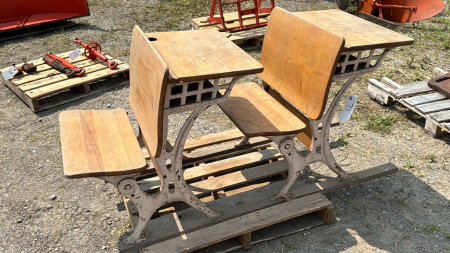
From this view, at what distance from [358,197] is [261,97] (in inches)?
46.5

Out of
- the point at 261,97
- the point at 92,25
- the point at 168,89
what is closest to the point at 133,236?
the point at 168,89

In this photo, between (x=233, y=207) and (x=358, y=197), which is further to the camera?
(x=358, y=197)

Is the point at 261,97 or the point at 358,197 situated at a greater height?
the point at 261,97

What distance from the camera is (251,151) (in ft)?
13.5

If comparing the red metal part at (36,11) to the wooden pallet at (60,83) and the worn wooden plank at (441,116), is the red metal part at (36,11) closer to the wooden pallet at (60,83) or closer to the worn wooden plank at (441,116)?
the wooden pallet at (60,83)

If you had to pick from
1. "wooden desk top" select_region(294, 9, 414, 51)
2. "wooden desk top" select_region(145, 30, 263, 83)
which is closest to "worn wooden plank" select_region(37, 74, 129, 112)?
"wooden desk top" select_region(145, 30, 263, 83)

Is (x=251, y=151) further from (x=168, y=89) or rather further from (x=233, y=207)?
(x=168, y=89)

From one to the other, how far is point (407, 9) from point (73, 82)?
5598mm

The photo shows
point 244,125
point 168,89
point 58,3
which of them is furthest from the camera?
point 58,3

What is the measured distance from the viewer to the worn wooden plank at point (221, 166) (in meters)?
3.55

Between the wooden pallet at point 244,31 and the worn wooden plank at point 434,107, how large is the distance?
9.30ft

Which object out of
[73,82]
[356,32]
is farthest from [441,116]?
[73,82]

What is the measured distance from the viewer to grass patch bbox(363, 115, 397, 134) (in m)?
4.62

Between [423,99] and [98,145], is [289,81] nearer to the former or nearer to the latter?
[98,145]
